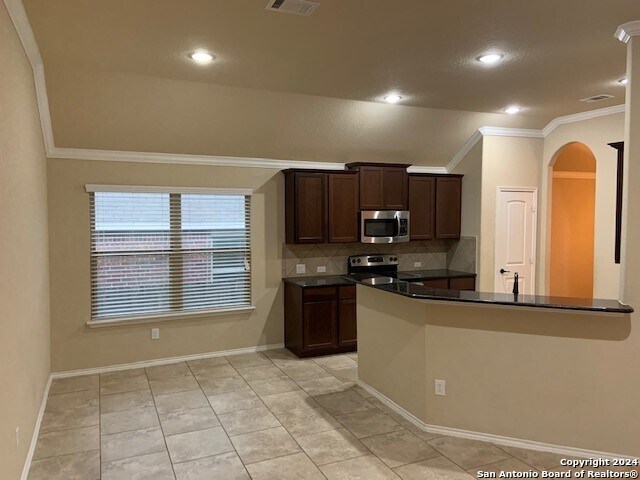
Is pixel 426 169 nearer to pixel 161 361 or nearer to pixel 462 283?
pixel 462 283

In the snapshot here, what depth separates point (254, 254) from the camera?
18.6 feet

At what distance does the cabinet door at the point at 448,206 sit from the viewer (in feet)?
21.1

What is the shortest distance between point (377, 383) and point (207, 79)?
306 centimetres

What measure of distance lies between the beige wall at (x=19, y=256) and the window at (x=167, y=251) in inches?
33.0

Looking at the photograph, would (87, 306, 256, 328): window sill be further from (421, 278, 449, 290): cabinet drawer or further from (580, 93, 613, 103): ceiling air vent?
(580, 93, 613, 103): ceiling air vent

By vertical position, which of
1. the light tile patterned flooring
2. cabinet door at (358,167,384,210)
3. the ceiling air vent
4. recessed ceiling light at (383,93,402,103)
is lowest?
the light tile patterned flooring

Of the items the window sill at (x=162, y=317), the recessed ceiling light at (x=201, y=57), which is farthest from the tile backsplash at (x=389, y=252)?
the recessed ceiling light at (x=201, y=57)

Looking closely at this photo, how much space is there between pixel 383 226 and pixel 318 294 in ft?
Answer: 4.22

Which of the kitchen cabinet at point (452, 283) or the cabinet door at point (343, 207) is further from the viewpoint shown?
the kitchen cabinet at point (452, 283)

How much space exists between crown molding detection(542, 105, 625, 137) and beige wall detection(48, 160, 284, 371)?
11.8 feet

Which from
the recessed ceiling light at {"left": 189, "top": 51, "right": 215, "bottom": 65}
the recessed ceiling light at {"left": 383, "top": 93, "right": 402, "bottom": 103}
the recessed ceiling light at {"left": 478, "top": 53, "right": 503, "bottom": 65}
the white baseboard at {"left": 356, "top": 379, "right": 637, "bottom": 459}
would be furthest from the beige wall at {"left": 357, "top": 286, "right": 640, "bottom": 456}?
the recessed ceiling light at {"left": 189, "top": 51, "right": 215, "bottom": 65}

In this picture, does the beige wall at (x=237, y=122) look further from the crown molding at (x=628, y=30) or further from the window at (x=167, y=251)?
the crown molding at (x=628, y=30)

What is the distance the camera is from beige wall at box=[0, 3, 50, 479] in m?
2.49

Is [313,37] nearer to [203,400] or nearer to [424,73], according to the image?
[424,73]
